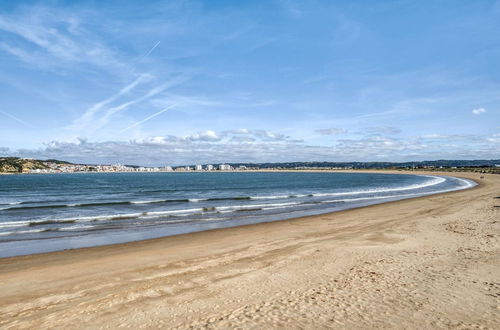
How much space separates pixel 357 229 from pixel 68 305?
13.7 m

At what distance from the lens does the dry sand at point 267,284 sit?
6.36m

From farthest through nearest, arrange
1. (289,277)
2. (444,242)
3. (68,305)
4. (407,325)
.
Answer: (444,242)
(289,277)
(68,305)
(407,325)

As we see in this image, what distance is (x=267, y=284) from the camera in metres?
8.33

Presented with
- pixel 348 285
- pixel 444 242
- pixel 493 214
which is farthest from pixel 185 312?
pixel 493 214

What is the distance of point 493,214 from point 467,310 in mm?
17639

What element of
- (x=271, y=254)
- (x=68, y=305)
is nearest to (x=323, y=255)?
(x=271, y=254)

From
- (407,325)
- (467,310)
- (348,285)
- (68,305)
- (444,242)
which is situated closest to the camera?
(407,325)

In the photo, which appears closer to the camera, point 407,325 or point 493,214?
point 407,325

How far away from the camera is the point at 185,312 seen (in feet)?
22.0

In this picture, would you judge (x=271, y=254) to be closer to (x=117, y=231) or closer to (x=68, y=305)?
(x=68, y=305)

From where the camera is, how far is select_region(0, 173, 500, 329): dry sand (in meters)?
6.36

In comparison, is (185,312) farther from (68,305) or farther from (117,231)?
(117,231)

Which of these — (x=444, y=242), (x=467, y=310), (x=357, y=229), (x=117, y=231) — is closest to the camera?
(x=467, y=310)

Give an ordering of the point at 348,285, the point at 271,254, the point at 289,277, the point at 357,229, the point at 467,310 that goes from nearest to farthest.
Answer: the point at 467,310, the point at 348,285, the point at 289,277, the point at 271,254, the point at 357,229
